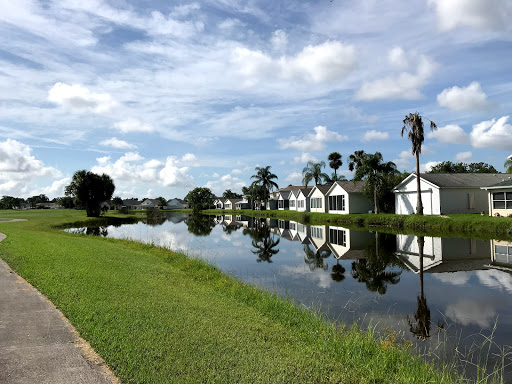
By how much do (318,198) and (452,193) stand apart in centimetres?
2283

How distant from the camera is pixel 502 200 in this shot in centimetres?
3111

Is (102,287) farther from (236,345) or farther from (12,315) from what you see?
(236,345)

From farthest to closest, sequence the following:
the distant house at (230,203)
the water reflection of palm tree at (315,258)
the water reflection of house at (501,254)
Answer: the distant house at (230,203)
the water reflection of palm tree at (315,258)
the water reflection of house at (501,254)

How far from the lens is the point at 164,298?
8.87 m

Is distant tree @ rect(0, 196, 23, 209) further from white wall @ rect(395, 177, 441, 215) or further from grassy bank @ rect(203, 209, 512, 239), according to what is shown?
white wall @ rect(395, 177, 441, 215)

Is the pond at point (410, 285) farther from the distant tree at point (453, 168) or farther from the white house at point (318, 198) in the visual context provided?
the distant tree at point (453, 168)

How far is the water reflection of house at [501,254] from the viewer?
54.3 feet

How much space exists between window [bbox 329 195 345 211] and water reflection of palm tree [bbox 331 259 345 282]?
3244 cm

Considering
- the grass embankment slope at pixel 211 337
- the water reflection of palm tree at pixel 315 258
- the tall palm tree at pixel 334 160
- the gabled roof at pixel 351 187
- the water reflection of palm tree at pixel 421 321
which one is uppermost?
the tall palm tree at pixel 334 160

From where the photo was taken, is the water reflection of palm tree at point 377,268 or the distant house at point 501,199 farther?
the distant house at point 501,199

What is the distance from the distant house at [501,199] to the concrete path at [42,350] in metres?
33.6

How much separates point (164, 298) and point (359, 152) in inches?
2450

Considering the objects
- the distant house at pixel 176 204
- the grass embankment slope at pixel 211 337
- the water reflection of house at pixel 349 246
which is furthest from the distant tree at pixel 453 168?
the distant house at pixel 176 204

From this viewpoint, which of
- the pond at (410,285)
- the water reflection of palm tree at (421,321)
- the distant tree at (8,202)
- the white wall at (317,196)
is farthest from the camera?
the distant tree at (8,202)
